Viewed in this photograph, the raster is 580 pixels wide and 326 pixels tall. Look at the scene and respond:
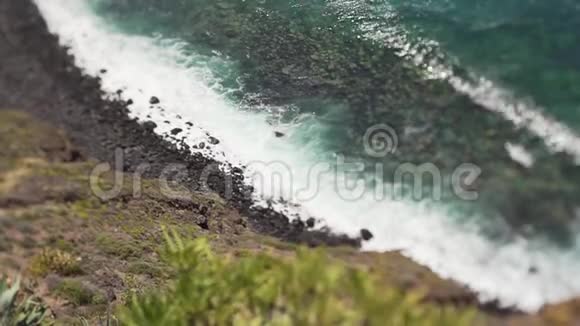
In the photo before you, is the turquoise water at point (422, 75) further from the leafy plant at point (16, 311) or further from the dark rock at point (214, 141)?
the leafy plant at point (16, 311)

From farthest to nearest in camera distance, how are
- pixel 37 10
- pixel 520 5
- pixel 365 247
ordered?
1. pixel 37 10
2. pixel 520 5
3. pixel 365 247

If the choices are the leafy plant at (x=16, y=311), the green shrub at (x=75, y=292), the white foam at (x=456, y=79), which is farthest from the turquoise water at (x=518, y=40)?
the leafy plant at (x=16, y=311)

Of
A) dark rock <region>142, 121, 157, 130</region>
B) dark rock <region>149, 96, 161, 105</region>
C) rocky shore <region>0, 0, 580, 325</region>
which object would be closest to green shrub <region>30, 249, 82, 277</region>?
rocky shore <region>0, 0, 580, 325</region>

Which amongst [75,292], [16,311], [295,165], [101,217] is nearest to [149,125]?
[101,217]

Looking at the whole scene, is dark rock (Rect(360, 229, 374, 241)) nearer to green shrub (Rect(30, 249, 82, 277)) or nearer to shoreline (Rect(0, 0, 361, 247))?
shoreline (Rect(0, 0, 361, 247))

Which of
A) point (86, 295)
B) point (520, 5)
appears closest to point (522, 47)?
point (520, 5)

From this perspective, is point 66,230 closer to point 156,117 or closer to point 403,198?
point 156,117

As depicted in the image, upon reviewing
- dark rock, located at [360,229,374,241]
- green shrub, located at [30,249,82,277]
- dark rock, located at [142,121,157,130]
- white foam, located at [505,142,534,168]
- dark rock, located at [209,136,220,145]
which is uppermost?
dark rock, located at [142,121,157,130]
